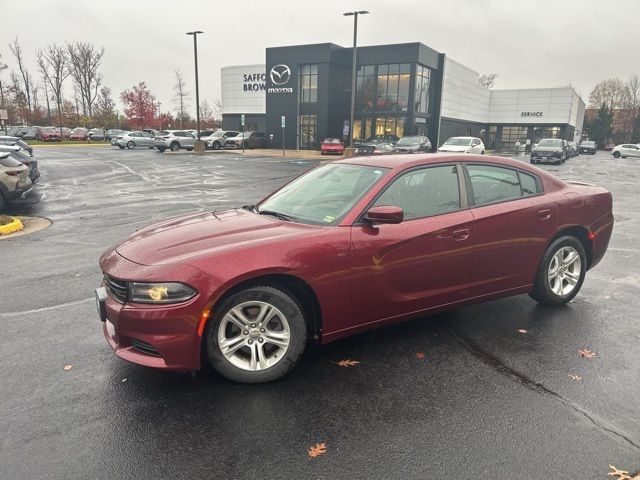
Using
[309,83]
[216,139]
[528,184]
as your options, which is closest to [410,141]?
[309,83]

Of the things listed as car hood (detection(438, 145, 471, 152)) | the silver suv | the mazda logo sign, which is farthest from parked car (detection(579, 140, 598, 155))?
the silver suv

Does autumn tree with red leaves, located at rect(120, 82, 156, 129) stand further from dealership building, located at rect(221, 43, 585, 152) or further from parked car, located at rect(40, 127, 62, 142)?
dealership building, located at rect(221, 43, 585, 152)

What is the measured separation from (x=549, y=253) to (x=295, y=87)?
4232 centimetres

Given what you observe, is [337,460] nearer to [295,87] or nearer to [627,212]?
[627,212]

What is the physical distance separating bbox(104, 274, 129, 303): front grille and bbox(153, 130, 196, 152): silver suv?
37.5 meters

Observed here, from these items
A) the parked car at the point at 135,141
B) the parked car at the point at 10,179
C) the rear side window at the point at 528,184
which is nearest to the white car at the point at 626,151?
the parked car at the point at 135,141

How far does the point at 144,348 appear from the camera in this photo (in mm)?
3160

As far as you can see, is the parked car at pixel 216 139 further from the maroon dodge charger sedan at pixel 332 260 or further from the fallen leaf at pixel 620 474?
the fallen leaf at pixel 620 474

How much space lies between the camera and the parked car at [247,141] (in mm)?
42506

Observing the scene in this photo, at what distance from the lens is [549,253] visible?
15.6 feet

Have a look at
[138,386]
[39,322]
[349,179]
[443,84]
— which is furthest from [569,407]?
[443,84]

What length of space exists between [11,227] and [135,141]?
123 feet

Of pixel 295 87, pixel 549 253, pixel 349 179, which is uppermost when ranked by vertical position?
pixel 295 87

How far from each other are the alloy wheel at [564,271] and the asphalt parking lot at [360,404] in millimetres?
246
